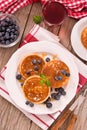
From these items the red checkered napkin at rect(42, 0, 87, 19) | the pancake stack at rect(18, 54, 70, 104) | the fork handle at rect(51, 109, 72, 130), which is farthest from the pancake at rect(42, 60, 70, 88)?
the red checkered napkin at rect(42, 0, 87, 19)

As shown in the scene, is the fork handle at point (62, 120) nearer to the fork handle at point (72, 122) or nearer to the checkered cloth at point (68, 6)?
the fork handle at point (72, 122)

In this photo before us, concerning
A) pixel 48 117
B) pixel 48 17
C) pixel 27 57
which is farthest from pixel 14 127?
pixel 48 17

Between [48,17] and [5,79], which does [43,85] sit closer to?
[5,79]

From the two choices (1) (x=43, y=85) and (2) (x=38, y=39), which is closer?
(1) (x=43, y=85)

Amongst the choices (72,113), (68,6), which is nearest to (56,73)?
(72,113)

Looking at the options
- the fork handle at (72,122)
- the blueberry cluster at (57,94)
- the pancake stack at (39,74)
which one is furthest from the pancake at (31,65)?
the fork handle at (72,122)

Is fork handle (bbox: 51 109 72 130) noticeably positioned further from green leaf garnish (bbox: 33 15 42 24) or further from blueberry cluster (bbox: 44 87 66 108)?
green leaf garnish (bbox: 33 15 42 24)

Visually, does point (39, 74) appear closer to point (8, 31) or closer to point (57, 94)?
point (57, 94)
